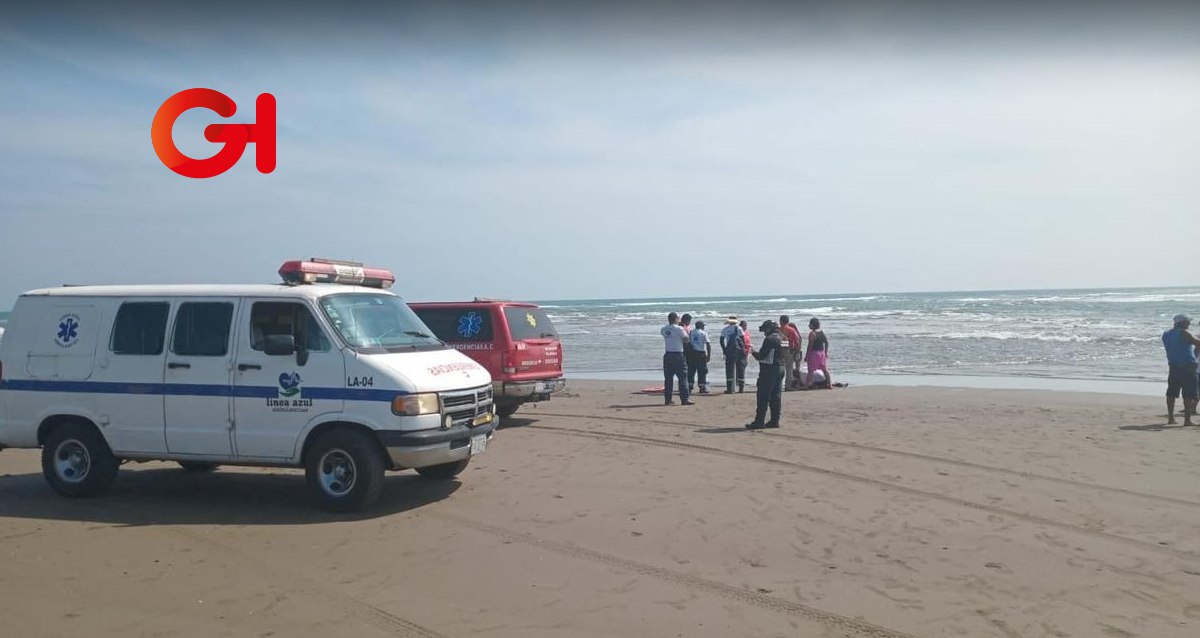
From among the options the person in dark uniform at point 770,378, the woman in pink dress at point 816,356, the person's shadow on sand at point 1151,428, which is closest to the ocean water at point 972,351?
the woman in pink dress at point 816,356

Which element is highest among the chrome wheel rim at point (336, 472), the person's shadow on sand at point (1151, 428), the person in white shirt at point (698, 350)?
the person in white shirt at point (698, 350)

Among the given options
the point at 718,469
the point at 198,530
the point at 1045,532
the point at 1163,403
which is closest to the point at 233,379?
the point at 198,530

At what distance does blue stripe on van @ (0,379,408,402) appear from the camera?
25.3 ft

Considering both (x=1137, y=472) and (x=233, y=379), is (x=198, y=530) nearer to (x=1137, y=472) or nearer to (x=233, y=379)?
(x=233, y=379)

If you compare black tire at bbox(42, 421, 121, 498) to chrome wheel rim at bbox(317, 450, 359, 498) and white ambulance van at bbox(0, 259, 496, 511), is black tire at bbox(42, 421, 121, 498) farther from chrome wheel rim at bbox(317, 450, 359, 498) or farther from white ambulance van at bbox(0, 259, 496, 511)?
chrome wheel rim at bbox(317, 450, 359, 498)

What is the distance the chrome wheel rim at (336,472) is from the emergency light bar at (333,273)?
1858 millimetres

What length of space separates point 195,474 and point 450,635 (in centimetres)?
622

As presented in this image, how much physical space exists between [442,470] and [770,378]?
5721 mm

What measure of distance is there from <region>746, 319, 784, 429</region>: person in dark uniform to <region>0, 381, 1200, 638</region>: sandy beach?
1.55 m

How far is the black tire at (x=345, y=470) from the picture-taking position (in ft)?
25.3

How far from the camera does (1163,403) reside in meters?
16.0

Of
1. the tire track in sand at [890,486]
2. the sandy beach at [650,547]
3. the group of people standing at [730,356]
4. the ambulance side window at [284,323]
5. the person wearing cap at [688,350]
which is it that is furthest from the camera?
the person wearing cap at [688,350]

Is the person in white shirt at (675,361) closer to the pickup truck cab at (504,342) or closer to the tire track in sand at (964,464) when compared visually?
the tire track in sand at (964,464)

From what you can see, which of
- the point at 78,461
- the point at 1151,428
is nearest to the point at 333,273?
the point at 78,461
